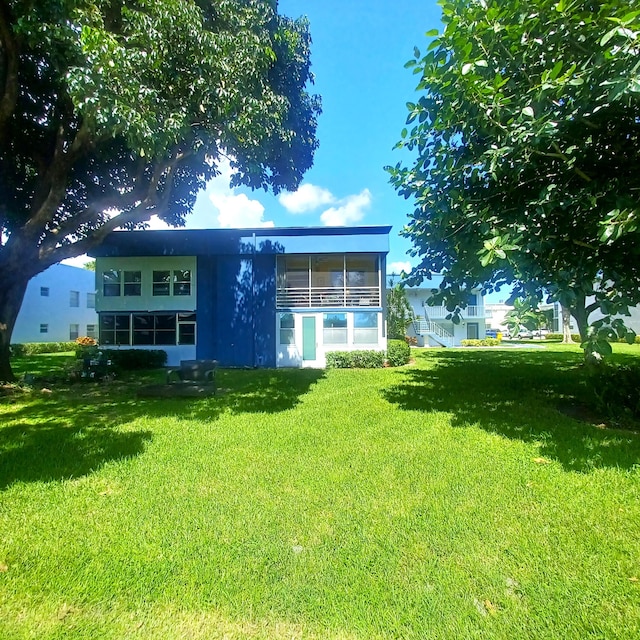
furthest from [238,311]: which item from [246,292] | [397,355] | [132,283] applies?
[397,355]

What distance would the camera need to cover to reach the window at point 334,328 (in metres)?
16.0

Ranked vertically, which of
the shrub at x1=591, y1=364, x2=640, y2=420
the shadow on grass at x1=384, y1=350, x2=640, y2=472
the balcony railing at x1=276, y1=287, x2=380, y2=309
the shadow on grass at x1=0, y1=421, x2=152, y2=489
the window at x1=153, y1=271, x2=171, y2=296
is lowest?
the shadow on grass at x1=0, y1=421, x2=152, y2=489

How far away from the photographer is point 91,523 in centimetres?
319

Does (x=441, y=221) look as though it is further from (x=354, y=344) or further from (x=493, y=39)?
(x=354, y=344)

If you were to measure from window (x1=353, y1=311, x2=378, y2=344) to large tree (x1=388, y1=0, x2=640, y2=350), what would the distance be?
9.93m

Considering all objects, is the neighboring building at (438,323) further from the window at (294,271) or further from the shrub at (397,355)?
the shrub at (397,355)

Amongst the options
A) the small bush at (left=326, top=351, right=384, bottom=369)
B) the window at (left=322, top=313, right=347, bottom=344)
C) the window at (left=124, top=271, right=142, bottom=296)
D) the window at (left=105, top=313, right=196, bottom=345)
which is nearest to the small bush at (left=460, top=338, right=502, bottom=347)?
the small bush at (left=326, top=351, right=384, bottom=369)

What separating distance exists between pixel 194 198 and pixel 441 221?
31.2 ft

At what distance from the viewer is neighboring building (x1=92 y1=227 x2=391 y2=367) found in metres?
16.0

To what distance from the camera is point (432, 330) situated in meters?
29.5

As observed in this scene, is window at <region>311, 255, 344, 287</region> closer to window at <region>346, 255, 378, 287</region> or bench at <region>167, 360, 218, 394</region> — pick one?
window at <region>346, 255, 378, 287</region>

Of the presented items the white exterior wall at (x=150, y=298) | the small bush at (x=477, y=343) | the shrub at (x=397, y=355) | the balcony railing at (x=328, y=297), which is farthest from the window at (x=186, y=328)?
the small bush at (x=477, y=343)

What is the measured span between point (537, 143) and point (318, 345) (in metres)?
12.5

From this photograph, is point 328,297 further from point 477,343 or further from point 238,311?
point 477,343
